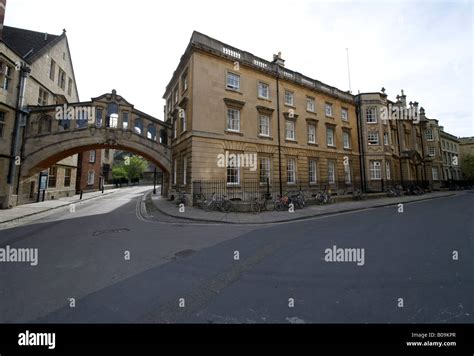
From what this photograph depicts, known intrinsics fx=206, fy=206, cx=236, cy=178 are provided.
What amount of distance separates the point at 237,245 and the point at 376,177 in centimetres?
2561

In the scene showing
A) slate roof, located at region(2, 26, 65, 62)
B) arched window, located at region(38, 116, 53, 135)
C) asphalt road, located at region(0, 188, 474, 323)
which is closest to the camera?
asphalt road, located at region(0, 188, 474, 323)

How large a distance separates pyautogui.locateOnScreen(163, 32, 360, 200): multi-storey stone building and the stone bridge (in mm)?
2481

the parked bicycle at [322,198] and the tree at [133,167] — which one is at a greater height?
→ the tree at [133,167]

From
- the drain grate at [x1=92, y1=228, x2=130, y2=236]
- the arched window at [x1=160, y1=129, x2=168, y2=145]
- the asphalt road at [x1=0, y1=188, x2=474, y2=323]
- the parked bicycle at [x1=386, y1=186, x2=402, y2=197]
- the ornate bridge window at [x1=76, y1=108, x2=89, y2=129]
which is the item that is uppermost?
the ornate bridge window at [x1=76, y1=108, x2=89, y2=129]

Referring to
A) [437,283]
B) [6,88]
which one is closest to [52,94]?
[6,88]

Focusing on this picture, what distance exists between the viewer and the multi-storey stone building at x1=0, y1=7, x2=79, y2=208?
49.2ft

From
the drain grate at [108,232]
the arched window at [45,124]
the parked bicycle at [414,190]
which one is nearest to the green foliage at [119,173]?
the arched window at [45,124]

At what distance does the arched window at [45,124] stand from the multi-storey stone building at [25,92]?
3.12ft

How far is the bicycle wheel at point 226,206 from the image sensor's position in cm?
1287

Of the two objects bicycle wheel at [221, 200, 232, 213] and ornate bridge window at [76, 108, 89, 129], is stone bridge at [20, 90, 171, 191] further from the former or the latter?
bicycle wheel at [221, 200, 232, 213]

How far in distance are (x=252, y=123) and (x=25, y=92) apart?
61.6 feet

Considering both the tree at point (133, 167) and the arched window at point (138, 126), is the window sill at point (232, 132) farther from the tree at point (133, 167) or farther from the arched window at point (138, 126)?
the tree at point (133, 167)

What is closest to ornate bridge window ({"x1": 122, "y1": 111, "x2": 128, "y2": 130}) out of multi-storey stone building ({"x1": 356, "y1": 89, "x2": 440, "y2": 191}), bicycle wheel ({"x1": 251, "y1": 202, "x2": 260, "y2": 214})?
bicycle wheel ({"x1": 251, "y1": 202, "x2": 260, "y2": 214})
